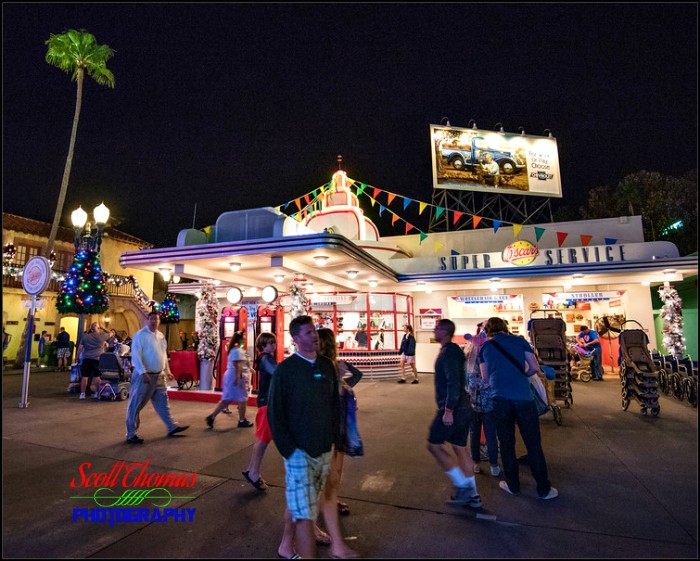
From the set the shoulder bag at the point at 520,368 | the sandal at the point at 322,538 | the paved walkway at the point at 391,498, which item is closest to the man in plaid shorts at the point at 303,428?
the sandal at the point at 322,538

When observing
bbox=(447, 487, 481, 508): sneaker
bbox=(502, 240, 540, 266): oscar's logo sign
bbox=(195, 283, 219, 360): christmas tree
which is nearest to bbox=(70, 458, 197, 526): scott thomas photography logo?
bbox=(447, 487, 481, 508): sneaker

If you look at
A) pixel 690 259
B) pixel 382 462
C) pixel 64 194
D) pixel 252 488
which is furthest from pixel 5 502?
pixel 64 194

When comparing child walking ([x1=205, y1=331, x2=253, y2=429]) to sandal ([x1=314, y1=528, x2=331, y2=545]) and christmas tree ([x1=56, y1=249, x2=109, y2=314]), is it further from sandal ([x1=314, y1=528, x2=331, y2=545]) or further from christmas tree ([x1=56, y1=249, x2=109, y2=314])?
christmas tree ([x1=56, y1=249, x2=109, y2=314])

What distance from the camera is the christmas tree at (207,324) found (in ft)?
35.4

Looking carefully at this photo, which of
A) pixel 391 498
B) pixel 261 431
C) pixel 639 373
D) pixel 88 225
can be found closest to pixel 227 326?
pixel 88 225

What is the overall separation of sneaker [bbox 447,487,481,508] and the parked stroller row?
6.68 m

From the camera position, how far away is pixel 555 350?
27.2ft

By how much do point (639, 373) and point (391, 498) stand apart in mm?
6096

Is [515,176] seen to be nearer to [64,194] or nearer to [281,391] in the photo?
[281,391]

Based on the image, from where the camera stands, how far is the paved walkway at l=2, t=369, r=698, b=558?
3.18 m

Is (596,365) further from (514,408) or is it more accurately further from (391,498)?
(391,498)

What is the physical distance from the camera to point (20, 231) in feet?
69.3

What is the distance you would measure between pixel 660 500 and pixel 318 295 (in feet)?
40.2

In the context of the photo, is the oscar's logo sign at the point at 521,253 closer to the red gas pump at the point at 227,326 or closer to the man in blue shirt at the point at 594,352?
the man in blue shirt at the point at 594,352
